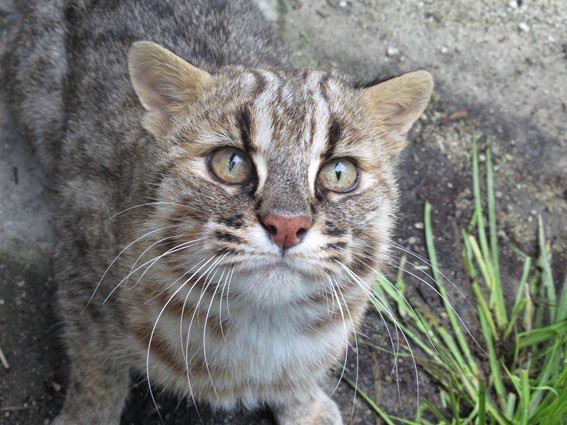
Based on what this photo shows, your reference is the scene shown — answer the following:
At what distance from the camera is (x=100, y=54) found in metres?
3.55

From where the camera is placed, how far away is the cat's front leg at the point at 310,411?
3.42m

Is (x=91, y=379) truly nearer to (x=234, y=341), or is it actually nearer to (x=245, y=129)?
(x=234, y=341)

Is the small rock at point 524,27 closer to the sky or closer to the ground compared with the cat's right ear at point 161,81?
closer to the sky

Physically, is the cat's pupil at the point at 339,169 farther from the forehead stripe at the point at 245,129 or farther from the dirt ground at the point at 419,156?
the dirt ground at the point at 419,156

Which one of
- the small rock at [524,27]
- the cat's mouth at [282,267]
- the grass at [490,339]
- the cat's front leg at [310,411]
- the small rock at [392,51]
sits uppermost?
the small rock at [524,27]

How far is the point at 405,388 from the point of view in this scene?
12.0 ft

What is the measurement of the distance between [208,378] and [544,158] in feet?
8.21

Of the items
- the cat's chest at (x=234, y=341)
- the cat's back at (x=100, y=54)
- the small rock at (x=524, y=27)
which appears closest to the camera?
the cat's chest at (x=234, y=341)

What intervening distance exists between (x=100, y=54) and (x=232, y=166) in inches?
55.6

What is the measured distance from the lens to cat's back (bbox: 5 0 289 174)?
11.2 feet

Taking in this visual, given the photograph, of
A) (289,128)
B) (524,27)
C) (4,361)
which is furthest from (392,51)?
(4,361)

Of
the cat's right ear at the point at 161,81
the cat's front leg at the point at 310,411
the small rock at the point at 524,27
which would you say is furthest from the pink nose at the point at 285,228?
the small rock at the point at 524,27

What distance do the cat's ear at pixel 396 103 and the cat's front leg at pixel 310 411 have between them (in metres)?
1.26

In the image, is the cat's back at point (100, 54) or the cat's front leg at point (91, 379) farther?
the cat's back at point (100, 54)
